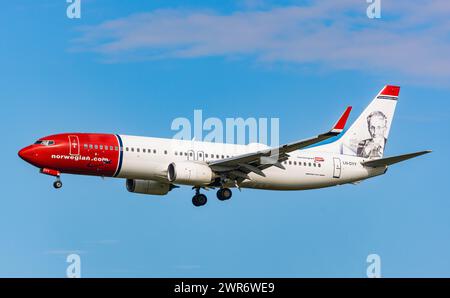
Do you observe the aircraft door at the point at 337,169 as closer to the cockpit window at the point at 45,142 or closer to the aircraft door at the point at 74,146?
the aircraft door at the point at 74,146

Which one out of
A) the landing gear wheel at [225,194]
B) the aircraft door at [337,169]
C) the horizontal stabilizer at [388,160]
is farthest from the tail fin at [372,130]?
the landing gear wheel at [225,194]

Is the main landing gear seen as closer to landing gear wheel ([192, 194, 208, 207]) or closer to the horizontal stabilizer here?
landing gear wheel ([192, 194, 208, 207])

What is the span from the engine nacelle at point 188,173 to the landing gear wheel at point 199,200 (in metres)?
3.13

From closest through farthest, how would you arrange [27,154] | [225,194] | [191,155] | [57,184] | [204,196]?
[27,154], [57,184], [191,155], [225,194], [204,196]

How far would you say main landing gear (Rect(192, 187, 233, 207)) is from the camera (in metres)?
75.9

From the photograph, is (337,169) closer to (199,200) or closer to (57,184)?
(199,200)

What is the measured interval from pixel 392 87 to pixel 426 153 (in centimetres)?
1485

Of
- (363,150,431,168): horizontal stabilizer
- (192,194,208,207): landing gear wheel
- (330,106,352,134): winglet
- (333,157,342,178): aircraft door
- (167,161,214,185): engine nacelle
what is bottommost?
(192,194,208,207): landing gear wheel

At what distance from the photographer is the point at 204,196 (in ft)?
252

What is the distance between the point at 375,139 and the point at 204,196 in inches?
573

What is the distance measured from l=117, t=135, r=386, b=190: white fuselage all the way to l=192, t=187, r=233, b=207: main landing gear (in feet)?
3.92

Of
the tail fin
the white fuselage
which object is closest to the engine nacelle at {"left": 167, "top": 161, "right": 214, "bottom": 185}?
the white fuselage

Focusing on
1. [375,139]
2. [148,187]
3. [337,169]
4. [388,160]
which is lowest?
[148,187]

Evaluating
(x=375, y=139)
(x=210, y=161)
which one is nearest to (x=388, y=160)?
(x=375, y=139)
